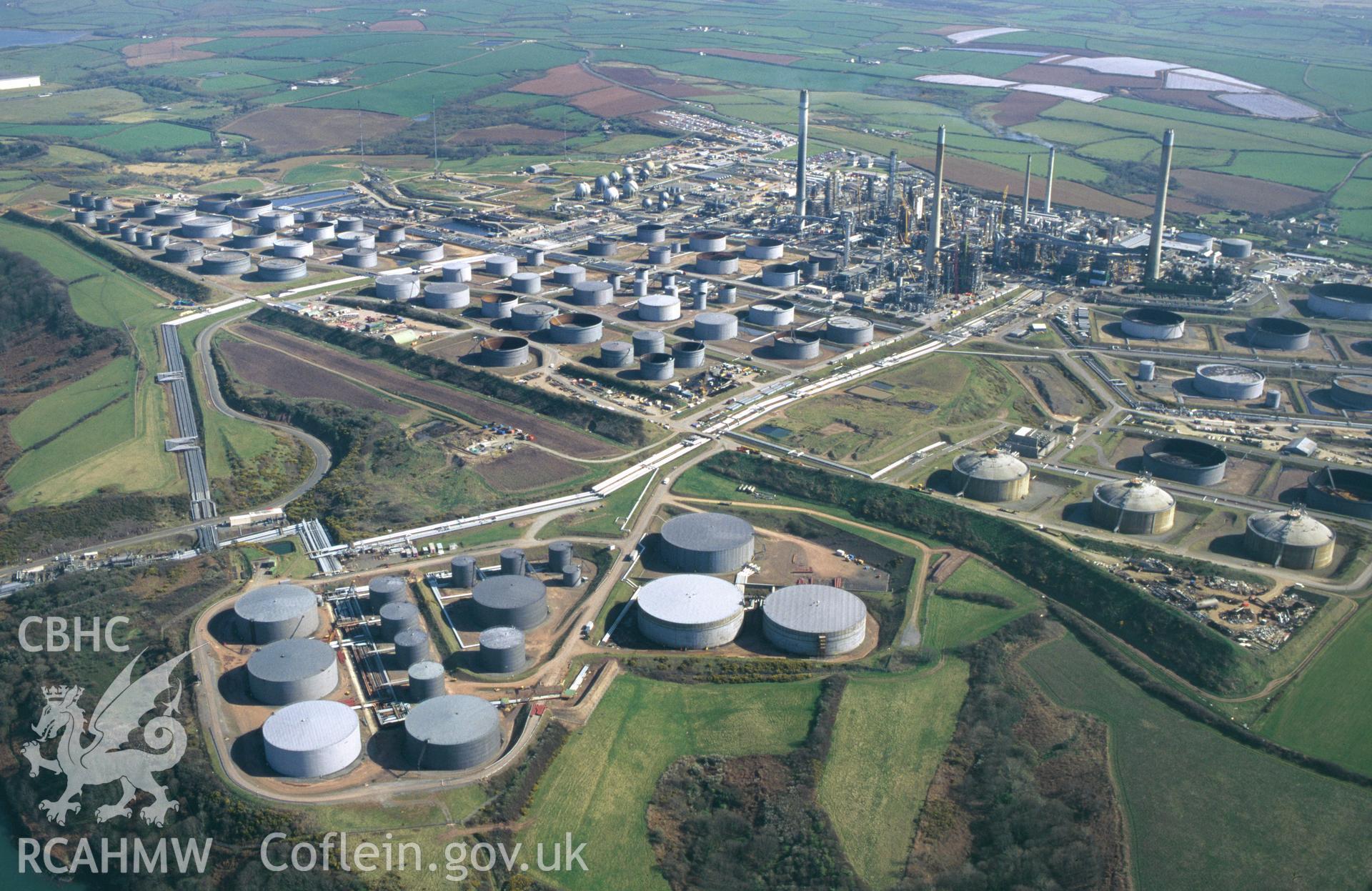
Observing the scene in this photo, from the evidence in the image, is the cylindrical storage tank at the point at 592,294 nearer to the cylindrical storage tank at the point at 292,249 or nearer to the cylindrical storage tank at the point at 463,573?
the cylindrical storage tank at the point at 292,249

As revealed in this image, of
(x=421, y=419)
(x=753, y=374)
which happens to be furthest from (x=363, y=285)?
(x=753, y=374)

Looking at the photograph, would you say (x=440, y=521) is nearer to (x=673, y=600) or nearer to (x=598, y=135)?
(x=673, y=600)

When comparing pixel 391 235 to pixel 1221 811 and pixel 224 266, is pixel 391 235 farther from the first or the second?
pixel 1221 811

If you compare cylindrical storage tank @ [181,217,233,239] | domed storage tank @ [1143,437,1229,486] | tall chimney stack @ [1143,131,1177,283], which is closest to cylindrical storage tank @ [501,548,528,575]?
domed storage tank @ [1143,437,1229,486]

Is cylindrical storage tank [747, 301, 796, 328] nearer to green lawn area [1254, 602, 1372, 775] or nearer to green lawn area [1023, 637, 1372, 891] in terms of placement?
green lawn area [1023, 637, 1372, 891]

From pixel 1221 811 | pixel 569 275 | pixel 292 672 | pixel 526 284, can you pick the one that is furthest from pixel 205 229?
pixel 1221 811

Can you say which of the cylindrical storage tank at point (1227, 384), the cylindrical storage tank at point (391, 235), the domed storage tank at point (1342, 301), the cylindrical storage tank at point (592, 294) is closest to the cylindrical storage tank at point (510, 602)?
the cylindrical storage tank at point (592, 294)
